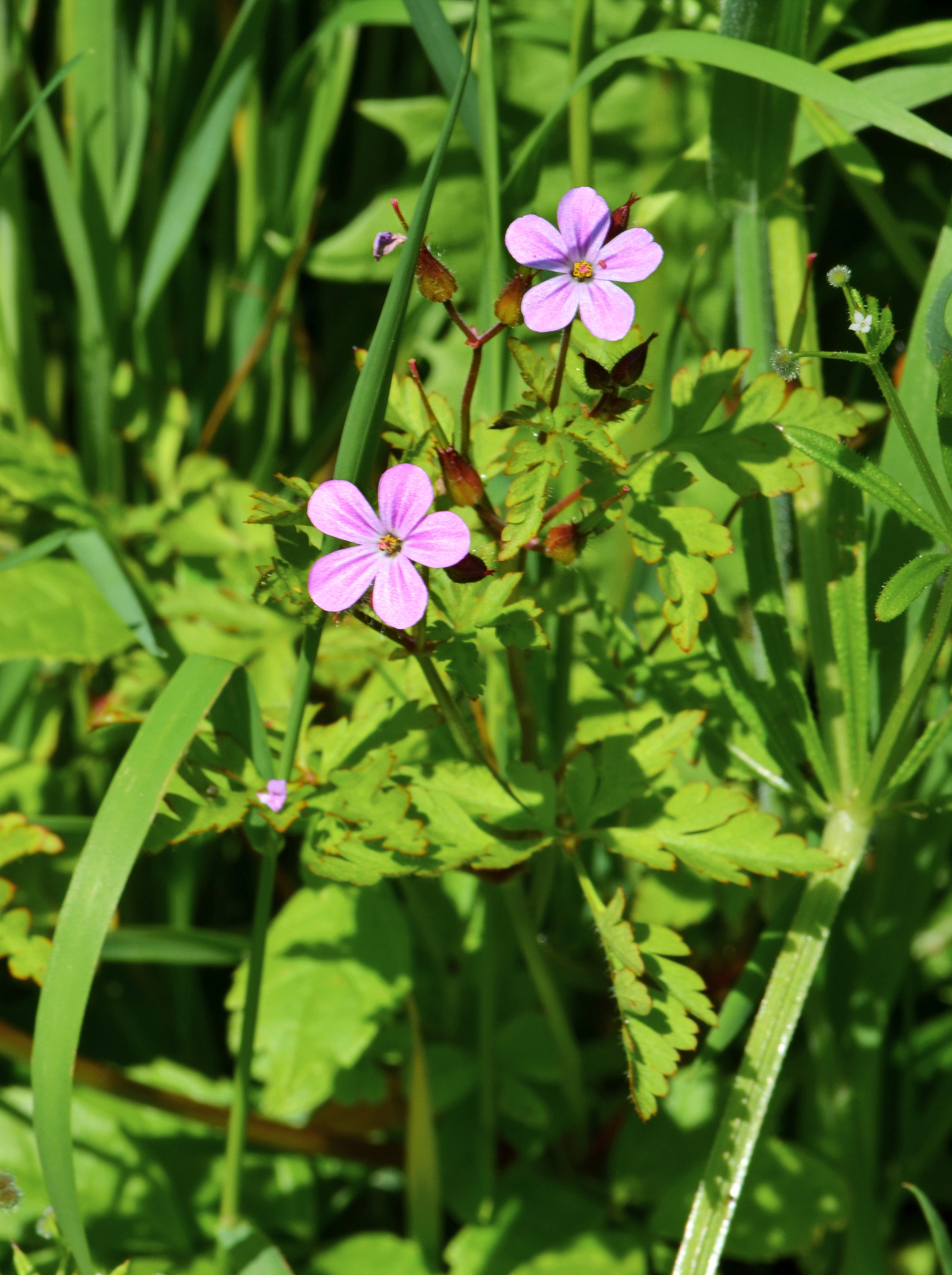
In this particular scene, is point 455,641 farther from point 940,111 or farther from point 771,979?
point 940,111

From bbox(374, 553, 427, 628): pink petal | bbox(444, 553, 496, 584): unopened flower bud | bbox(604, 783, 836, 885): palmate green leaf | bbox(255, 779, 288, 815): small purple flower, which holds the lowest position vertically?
bbox(604, 783, 836, 885): palmate green leaf

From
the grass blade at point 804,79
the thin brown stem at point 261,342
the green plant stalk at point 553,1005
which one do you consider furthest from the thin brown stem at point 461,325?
the thin brown stem at point 261,342

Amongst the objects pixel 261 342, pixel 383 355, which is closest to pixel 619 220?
pixel 383 355

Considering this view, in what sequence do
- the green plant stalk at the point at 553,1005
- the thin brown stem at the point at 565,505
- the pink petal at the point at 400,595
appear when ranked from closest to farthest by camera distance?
the pink petal at the point at 400,595
the thin brown stem at the point at 565,505
the green plant stalk at the point at 553,1005

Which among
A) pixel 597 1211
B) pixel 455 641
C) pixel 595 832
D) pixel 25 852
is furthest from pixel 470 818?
pixel 597 1211

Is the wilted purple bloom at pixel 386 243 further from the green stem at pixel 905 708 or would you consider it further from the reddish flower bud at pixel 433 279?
the green stem at pixel 905 708

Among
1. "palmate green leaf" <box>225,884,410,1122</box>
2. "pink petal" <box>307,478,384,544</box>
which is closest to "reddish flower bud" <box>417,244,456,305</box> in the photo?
"pink petal" <box>307,478,384,544</box>

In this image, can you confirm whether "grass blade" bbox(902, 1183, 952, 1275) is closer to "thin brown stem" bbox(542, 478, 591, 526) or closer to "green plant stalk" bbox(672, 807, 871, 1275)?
"green plant stalk" bbox(672, 807, 871, 1275)
